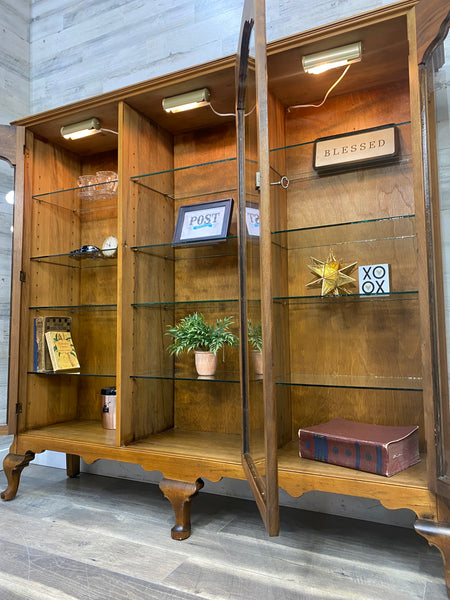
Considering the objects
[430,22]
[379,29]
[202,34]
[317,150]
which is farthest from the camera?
[202,34]

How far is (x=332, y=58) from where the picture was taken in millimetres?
1630

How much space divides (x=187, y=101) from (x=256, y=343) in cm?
122

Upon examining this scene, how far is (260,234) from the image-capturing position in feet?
3.89

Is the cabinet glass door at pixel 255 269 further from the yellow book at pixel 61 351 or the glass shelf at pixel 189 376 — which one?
the yellow book at pixel 61 351

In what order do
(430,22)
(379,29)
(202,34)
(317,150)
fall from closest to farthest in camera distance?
(430,22)
(379,29)
(317,150)
(202,34)

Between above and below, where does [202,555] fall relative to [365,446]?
below

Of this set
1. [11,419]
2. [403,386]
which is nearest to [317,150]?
[403,386]

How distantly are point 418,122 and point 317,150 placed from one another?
584 millimetres

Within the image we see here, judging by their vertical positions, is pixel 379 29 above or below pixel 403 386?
above

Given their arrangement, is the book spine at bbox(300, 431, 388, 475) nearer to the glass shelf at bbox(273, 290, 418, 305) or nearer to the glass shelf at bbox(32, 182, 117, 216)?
the glass shelf at bbox(273, 290, 418, 305)

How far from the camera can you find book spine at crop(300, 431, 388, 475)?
1.50m

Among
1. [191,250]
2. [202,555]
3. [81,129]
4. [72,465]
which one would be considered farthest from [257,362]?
[72,465]

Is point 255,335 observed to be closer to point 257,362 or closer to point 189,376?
point 257,362

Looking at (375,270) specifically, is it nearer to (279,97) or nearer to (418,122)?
(418,122)
